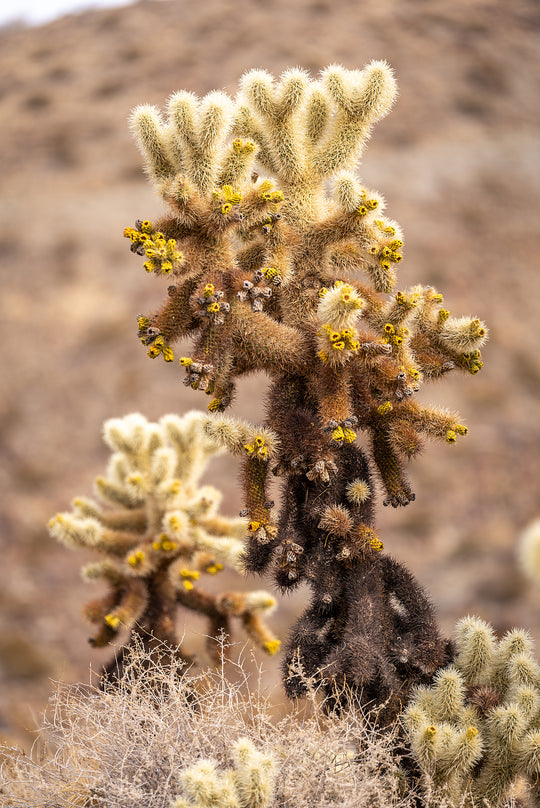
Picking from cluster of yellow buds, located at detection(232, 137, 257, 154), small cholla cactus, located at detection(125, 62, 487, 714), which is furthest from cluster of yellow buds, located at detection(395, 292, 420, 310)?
cluster of yellow buds, located at detection(232, 137, 257, 154)

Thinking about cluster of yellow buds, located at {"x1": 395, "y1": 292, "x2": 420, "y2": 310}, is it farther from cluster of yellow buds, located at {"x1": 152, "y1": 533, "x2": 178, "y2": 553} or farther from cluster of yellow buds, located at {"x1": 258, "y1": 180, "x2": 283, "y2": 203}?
cluster of yellow buds, located at {"x1": 152, "y1": 533, "x2": 178, "y2": 553}

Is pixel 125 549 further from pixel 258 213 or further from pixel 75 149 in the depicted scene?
pixel 75 149

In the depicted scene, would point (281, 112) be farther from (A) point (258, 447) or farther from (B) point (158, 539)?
(B) point (158, 539)

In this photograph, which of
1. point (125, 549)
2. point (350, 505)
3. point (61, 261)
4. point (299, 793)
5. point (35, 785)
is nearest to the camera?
point (299, 793)

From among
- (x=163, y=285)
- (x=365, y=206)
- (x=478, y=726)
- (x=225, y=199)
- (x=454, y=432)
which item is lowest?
(x=478, y=726)

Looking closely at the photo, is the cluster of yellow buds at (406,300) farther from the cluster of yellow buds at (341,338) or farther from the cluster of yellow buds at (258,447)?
the cluster of yellow buds at (258,447)

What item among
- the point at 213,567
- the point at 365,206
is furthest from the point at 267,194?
the point at 213,567

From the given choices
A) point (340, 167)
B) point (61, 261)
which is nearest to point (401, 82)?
point (61, 261)
